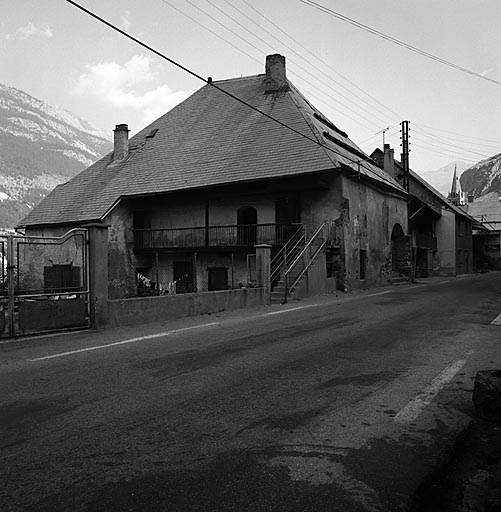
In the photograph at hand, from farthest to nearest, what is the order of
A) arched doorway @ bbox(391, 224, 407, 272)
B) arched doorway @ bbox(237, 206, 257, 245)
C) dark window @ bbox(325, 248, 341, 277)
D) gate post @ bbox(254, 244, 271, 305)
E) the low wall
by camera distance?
arched doorway @ bbox(391, 224, 407, 272)
arched doorway @ bbox(237, 206, 257, 245)
dark window @ bbox(325, 248, 341, 277)
gate post @ bbox(254, 244, 271, 305)
the low wall

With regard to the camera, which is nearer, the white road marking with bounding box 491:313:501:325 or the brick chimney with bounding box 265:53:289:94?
the white road marking with bounding box 491:313:501:325

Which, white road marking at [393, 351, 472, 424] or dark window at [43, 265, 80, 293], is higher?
dark window at [43, 265, 80, 293]

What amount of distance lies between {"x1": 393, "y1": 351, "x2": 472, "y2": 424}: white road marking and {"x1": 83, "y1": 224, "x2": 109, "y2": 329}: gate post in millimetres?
7338

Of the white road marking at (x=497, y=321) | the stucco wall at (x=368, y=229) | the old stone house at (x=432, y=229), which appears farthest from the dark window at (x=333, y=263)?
the old stone house at (x=432, y=229)

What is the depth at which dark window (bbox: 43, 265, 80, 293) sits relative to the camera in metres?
11.5

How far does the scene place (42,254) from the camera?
38.4 feet

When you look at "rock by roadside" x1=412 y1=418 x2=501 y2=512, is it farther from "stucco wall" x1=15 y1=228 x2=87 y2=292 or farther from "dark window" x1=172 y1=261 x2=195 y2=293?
"dark window" x1=172 y1=261 x2=195 y2=293

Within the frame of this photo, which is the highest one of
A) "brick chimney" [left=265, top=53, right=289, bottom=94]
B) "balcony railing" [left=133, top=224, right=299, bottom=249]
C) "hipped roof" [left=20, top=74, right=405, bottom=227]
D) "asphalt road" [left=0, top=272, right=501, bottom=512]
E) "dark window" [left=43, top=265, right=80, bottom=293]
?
"brick chimney" [left=265, top=53, right=289, bottom=94]

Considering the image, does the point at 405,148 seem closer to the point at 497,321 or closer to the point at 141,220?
the point at 141,220

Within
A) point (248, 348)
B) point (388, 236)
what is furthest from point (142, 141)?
point (248, 348)

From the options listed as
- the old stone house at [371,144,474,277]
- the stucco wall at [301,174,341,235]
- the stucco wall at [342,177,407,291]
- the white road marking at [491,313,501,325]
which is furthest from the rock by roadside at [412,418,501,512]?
the old stone house at [371,144,474,277]

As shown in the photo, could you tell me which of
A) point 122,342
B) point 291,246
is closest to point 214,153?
point 291,246

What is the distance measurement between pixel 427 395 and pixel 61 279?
8.82 meters

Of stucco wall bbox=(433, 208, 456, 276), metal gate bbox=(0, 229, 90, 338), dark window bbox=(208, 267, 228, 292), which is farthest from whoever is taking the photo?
stucco wall bbox=(433, 208, 456, 276)
